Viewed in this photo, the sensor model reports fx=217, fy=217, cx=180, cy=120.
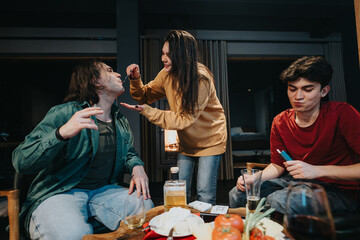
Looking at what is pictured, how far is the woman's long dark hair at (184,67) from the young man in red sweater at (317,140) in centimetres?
63

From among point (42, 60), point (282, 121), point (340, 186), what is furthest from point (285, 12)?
point (42, 60)

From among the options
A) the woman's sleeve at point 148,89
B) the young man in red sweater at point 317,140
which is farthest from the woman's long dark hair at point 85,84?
the young man in red sweater at point 317,140

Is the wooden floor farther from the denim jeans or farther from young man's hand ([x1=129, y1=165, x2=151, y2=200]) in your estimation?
young man's hand ([x1=129, y1=165, x2=151, y2=200])

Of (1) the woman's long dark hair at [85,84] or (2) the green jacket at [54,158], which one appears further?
(1) the woman's long dark hair at [85,84]

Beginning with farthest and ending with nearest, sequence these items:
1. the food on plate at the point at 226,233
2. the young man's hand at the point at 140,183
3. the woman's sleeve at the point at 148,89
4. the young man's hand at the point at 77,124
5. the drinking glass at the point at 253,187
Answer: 1. the woman's sleeve at the point at 148,89
2. the young man's hand at the point at 140,183
3. the young man's hand at the point at 77,124
4. the drinking glass at the point at 253,187
5. the food on plate at the point at 226,233

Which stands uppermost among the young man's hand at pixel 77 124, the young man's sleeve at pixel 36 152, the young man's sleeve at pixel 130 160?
the young man's hand at pixel 77 124

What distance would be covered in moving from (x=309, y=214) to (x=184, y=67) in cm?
134

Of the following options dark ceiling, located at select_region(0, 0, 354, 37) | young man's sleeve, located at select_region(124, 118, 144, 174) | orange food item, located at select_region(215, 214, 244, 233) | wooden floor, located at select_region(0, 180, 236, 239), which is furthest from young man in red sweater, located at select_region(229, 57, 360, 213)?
dark ceiling, located at select_region(0, 0, 354, 37)

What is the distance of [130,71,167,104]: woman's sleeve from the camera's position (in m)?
1.94

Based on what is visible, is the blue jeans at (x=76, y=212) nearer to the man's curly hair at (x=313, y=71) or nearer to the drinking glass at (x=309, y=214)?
the drinking glass at (x=309, y=214)

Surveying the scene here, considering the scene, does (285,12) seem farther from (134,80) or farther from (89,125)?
(89,125)

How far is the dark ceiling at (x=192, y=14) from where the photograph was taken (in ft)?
13.2

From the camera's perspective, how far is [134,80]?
1931 millimetres

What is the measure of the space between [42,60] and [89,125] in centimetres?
507
